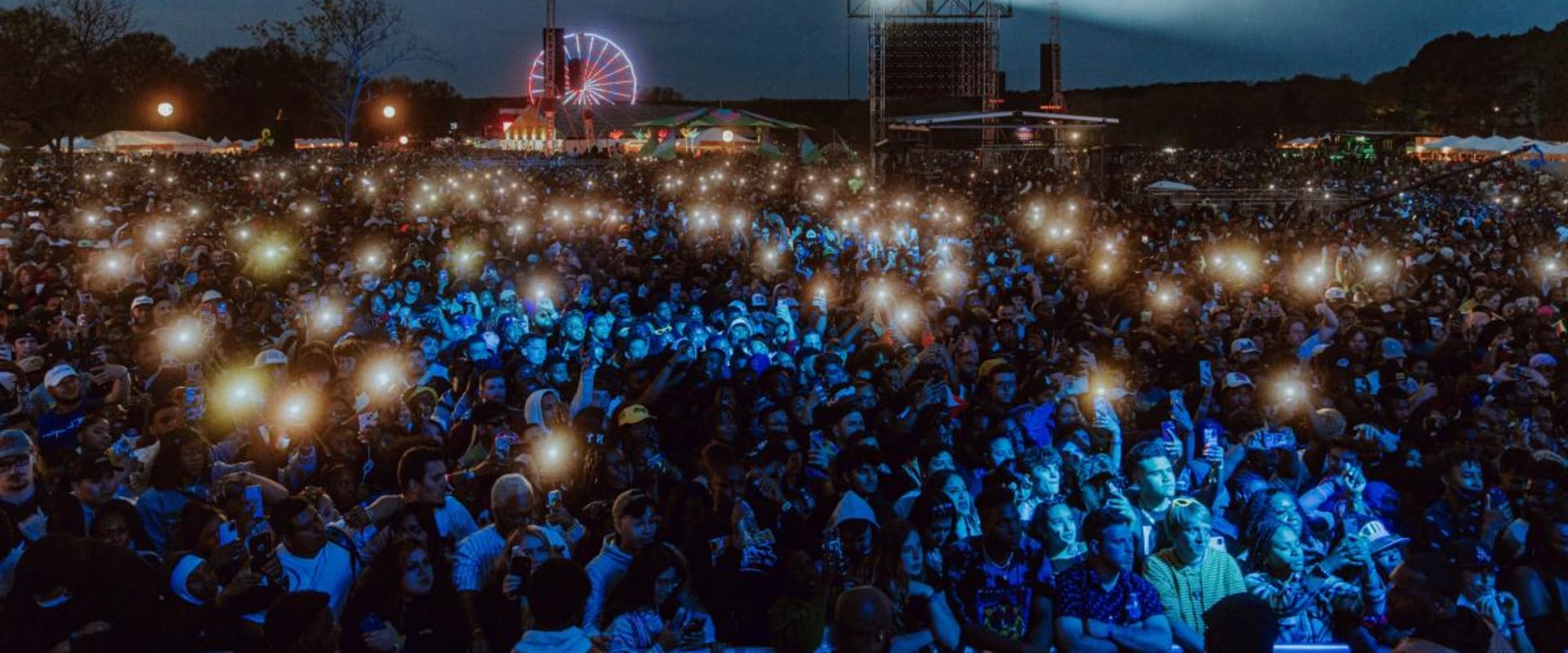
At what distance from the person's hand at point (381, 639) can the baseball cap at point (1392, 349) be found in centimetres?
634

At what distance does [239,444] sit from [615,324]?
3.22 meters

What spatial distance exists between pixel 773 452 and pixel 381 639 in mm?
1910

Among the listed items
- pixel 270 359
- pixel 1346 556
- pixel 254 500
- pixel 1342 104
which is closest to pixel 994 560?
pixel 1346 556

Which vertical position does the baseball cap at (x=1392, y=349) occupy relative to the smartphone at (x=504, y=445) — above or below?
above

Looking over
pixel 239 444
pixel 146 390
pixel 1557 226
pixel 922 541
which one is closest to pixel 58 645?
pixel 239 444

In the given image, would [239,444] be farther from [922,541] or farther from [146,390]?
[922,541]

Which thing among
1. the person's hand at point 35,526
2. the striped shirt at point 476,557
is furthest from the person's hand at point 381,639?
the person's hand at point 35,526

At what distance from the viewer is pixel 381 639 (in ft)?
11.3

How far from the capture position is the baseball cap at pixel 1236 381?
6055 millimetres

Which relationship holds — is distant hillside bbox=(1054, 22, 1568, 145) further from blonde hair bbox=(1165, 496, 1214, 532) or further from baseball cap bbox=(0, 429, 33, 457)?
baseball cap bbox=(0, 429, 33, 457)

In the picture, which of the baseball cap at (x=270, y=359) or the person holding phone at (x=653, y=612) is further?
the baseball cap at (x=270, y=359)

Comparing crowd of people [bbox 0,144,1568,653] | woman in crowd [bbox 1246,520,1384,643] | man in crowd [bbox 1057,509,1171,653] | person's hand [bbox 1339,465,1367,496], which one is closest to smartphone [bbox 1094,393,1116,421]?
crowd of people [bbox 0,144,1568,653]

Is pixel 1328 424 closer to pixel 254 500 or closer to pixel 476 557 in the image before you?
pixel 476 557

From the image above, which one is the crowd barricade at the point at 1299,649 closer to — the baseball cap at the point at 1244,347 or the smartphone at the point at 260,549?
the smartphone at the point at 260,549
